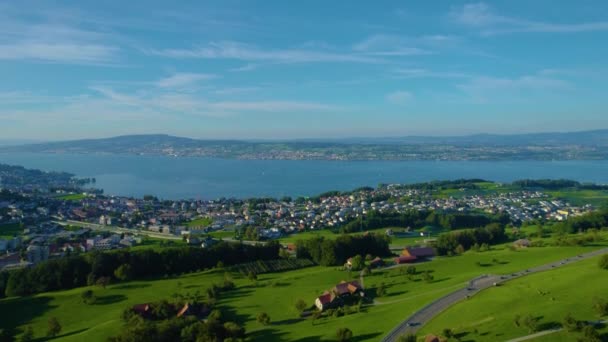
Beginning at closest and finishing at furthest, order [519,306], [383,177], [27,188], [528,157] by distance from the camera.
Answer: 1. [519,306]
2. [27,188]
3. [383,177]
4. [528,157]

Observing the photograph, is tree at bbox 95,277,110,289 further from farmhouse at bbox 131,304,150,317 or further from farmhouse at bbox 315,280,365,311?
farmhouse at bbox 315,280,365,311

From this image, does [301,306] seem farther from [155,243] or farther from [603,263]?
[155,243]

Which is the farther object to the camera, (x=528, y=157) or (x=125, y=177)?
(x=528, y=157)

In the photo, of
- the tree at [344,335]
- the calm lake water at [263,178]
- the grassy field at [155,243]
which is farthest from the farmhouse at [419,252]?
the calm lake water at [263,178]

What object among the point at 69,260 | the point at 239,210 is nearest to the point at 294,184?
the point at 239,210

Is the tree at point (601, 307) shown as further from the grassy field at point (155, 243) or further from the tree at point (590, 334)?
the grassy field at point (155, 243)

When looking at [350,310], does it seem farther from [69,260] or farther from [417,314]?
[69,260]

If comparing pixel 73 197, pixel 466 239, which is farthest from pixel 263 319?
pixel 73 197

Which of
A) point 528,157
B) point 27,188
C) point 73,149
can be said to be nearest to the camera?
point 27,188

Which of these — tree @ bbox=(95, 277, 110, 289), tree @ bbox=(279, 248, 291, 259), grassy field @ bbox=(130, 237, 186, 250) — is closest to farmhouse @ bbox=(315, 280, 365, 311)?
tree @ bbox=(279, 248, 291, 259)
